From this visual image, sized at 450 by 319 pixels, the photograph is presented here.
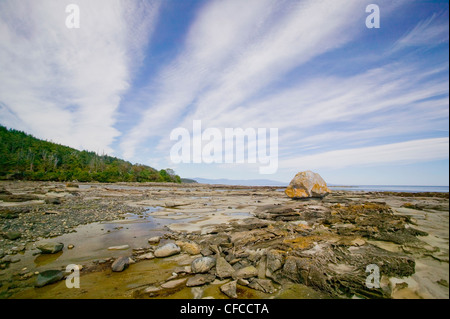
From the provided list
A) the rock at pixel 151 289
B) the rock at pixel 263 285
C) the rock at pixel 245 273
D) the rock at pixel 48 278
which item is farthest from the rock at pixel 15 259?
the rock at pixel 263 285

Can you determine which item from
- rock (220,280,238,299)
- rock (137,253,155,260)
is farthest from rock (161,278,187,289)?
rock (137,253,155,260)

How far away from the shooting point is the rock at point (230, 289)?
4.32 meters

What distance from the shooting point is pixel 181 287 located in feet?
15.8

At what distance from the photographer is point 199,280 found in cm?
498

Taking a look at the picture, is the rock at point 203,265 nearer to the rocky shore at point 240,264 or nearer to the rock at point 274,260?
the rocky shore at point 240,264

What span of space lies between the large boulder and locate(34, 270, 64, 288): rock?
23335mm

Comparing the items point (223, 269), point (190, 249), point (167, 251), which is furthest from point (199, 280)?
point (167, 251)

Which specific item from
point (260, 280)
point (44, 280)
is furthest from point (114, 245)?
point (260, 280)

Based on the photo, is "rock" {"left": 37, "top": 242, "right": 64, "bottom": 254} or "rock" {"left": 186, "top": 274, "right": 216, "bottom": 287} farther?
"rock" {"left": 37, "top": 242, "right": 64, "bottom": 254}

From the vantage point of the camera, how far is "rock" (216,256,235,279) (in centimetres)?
525

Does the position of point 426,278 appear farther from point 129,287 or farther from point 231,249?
point 129,287

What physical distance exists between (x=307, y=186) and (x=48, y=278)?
23.6m

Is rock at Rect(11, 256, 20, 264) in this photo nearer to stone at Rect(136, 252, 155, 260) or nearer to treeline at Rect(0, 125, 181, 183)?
stone at Rect(136, 252, 155, 260)
